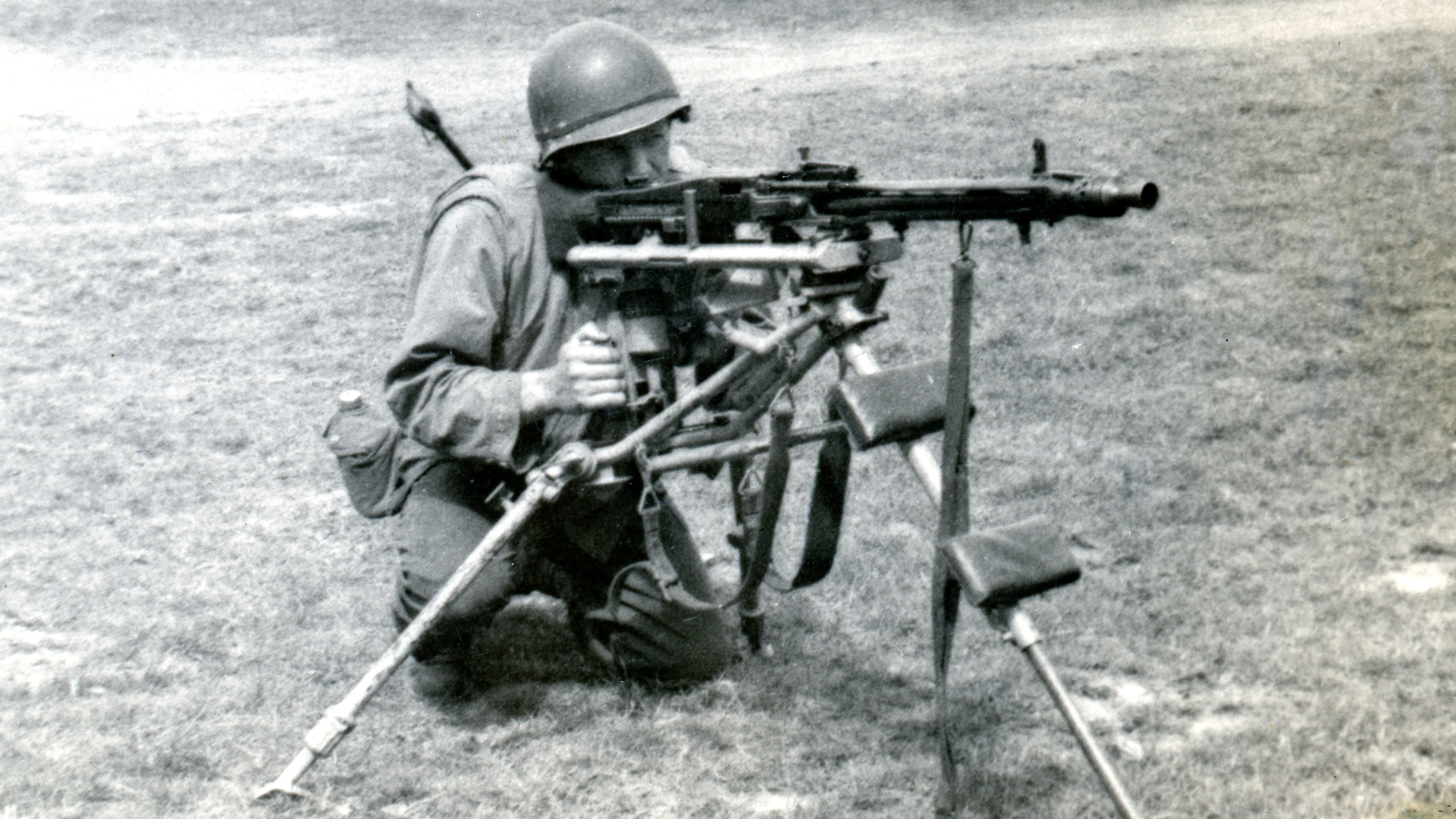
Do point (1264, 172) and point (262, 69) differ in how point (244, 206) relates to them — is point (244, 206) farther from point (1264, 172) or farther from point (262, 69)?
point (1264, 172)

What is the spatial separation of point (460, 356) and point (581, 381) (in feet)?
1.28

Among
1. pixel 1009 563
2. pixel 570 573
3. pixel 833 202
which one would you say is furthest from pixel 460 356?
pixel 1009 563

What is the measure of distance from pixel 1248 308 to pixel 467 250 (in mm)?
4470

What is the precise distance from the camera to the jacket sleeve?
11.8 ft

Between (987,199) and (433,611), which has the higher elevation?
(987,199)

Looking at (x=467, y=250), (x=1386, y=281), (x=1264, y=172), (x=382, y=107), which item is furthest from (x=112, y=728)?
(x=382, y=107)

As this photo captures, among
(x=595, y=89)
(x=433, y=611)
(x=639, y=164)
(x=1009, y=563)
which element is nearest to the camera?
(x=1009, y=563)

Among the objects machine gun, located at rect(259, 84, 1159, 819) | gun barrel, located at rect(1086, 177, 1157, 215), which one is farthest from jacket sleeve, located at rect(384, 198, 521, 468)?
gun barrel, located at rect(1086, 177, 1157, 215)

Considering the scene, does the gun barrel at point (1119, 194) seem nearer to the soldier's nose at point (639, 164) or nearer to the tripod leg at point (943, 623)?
the tripod leg at point (943, 623)

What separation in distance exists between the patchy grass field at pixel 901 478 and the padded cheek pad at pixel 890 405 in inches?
42.8

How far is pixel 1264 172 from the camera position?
854 centimetres

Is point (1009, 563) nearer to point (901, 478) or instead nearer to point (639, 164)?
point (639, 164)

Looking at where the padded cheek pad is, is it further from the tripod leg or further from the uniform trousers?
the uniform trousers

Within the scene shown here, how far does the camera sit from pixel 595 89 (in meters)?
3.68
